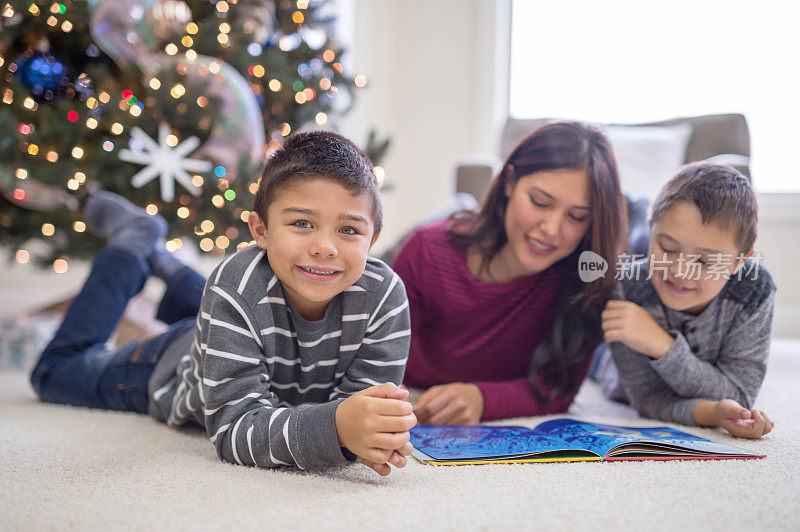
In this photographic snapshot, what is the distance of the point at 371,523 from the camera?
0.57 meters

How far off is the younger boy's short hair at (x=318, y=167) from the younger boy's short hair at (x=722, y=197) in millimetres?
460

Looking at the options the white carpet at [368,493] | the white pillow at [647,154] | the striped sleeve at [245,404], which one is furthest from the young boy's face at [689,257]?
the striped sleeve at [245,404]

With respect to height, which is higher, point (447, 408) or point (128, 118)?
point (128, 118)

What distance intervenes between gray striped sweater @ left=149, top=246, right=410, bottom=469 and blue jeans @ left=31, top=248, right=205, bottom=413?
21 cm

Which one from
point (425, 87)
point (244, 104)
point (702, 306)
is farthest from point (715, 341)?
point (425, 87)

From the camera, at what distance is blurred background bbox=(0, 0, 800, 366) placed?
4.26 ft

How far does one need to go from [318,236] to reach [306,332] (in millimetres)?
125

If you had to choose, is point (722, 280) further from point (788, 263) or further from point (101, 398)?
point (101, 398)

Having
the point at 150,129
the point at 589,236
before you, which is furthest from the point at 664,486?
the point at 150,129

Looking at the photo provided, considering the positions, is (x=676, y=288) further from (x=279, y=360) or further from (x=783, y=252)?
(x=279, y=360)

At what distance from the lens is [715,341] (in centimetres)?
101

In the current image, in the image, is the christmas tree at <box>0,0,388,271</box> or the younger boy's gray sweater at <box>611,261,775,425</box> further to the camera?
the christmas tree at <box>0,0,388,271</box>

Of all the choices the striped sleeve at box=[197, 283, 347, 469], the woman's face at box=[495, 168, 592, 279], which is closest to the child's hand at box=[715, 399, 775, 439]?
the woman's face at box=[495, 168, 592, 279]
